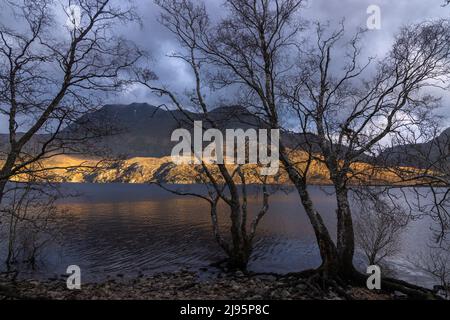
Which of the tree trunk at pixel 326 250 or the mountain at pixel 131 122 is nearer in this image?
the mountain at pixel 131 122

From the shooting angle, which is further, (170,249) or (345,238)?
(170,249)

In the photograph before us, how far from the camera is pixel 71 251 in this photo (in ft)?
117

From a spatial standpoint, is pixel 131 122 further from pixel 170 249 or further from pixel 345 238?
pixel 170 249

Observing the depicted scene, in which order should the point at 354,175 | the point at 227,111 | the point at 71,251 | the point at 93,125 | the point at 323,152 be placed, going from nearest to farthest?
the point at 93,125 < the point at 354,175 < the point at 323,152 < the point at 227,111 < the point at 71,251

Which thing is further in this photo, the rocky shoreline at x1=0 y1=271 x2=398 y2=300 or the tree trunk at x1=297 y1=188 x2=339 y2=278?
the tree trunk at x1=297 y1=188 x2=339 y2=278

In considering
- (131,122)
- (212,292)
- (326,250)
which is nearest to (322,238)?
(326,250)

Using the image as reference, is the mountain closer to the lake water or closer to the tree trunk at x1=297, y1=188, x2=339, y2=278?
the tree trunk at x1=297, y1=188, x2=339, y2=278

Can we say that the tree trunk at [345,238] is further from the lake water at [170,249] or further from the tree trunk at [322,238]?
the lake water at [170,249]

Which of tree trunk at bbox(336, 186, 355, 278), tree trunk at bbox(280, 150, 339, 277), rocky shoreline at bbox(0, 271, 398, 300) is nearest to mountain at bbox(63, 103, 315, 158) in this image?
tree trunk at bbox(280, 150, 339, 277)

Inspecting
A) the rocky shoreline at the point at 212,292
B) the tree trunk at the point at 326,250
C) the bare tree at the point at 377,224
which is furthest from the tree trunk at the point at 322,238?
the bare tree at the point at 377,224

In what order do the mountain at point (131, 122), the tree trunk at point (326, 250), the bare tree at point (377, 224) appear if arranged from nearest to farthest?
1. the mountain at point (131, 122)
2. the bare tree at point (377, 224)
3. the tree trunk at point (326, 250)
